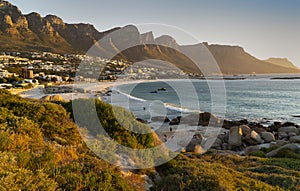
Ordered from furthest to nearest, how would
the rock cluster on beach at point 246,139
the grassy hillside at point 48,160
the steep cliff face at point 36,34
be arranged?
the steep cliff face at point 36,34
the rock cluster on beach at point 246,139
the grassy hillside at point 48,160

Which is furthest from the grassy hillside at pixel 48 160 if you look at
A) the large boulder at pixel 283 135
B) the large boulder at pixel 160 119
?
the large boulder at pixel 160 119

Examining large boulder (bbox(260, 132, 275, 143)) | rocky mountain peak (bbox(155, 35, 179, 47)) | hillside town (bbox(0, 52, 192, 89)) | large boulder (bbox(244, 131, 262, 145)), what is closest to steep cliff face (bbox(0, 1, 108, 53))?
hillside town (bbox(0, 52, 192, 89))

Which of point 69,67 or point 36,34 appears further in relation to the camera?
point 36,34

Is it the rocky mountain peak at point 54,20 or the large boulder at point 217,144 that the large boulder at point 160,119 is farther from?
the rocky mountain peak at point 54,20

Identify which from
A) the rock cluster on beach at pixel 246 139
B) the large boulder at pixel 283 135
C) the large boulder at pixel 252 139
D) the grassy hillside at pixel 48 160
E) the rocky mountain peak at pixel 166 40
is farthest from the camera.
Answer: the large boulder at pixel 283 135

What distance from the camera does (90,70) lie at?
108500 mm

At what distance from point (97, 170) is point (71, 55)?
444ft

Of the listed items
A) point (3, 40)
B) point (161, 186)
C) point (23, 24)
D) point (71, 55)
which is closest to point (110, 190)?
point (161, 186)

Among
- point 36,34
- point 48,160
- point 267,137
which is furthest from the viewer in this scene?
point 36,34

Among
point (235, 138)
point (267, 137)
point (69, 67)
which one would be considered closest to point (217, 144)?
point (235, 138)

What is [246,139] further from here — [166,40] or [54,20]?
[54,20]

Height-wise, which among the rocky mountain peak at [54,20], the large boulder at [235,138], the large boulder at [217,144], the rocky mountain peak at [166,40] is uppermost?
the rocky mountain peak at [54,20]

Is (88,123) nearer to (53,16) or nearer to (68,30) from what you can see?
(68,30)

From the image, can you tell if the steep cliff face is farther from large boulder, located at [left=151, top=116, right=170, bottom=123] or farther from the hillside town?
large boulder, located at [left=151, top=116, right=170, bottom=123]
